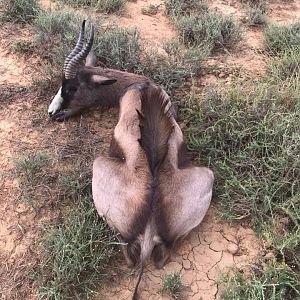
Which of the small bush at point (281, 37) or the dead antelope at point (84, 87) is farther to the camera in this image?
the small bush at point (281, 37)

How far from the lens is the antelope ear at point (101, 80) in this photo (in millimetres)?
5264

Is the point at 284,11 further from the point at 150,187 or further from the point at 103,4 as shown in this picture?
the point at 150,187

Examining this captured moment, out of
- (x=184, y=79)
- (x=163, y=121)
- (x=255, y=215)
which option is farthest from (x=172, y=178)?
(x=184, y=79)

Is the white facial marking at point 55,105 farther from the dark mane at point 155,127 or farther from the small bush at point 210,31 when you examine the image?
the small bush at point 210,31

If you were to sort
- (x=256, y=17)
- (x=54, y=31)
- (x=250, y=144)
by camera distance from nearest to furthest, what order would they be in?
(x=250, y=144)
(x=54, y=31)
(x=256, y=17)

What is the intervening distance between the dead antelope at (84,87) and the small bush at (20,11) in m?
1.99

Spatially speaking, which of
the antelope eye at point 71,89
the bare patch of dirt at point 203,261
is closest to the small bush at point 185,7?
the antelope eye at point 71,89

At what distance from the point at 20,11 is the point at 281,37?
3831mm

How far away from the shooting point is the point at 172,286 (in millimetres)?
3854

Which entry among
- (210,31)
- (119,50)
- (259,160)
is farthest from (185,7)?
(259,160)

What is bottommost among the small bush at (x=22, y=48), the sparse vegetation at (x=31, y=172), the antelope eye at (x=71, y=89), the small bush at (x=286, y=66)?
the sparse vegetation at (x=31, y=172)

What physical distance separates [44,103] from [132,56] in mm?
1280

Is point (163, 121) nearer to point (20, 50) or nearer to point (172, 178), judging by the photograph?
point (172, 178)

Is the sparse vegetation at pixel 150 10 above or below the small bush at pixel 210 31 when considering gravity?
below
